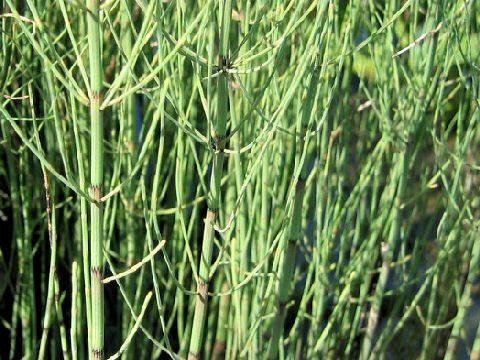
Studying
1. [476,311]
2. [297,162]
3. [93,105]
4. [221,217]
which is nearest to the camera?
Result: [93,105]

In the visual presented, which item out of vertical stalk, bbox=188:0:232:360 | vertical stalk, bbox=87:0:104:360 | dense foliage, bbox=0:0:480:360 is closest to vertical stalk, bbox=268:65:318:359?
dense foliage, bbox=0:0:480:360

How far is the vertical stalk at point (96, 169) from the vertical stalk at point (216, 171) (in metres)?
0.12

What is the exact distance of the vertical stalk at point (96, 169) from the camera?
65 cm

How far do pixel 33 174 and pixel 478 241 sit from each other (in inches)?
31.8

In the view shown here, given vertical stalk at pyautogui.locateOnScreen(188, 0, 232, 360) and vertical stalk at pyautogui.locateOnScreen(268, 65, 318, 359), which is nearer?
vertical stalk at pyautogui.locateOnScreen(188, 0, 232, 360)

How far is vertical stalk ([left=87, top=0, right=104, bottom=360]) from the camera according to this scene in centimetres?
65

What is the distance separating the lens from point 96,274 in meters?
0.79

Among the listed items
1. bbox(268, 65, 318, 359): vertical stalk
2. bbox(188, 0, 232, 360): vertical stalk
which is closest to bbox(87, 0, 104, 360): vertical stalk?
bbox(188, 0, 232, 360): vertical stalk

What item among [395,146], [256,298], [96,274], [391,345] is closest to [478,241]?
[395,146]

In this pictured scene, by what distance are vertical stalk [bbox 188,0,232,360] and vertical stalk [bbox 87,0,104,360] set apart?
123 mm

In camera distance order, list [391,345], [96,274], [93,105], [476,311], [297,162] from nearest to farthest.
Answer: [93,105] → [96,274] → [297,162] → [391,345] → [476,311]

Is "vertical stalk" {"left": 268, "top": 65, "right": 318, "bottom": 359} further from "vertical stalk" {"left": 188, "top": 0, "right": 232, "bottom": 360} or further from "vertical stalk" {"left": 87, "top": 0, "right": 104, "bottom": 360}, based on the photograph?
"vertical stalk" {"left": 87, "top": 0, "right": 104, "bottom": 360}

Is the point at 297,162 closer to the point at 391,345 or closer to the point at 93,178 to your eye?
the point at 93,178

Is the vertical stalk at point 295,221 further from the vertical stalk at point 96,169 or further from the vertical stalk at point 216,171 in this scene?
the vertical stalk at point 96,169
